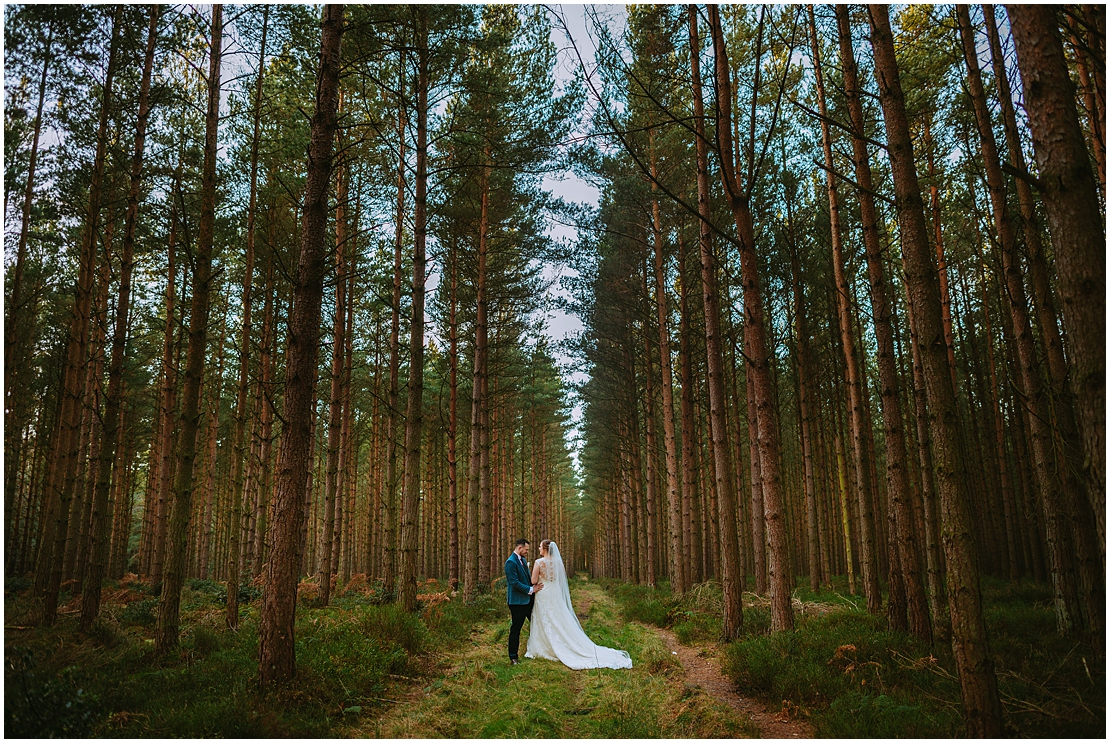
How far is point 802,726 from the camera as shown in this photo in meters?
4.89

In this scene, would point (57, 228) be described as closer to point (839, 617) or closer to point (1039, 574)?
point (839, 617)

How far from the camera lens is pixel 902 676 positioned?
5453mm

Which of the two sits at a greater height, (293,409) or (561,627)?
(293,409)

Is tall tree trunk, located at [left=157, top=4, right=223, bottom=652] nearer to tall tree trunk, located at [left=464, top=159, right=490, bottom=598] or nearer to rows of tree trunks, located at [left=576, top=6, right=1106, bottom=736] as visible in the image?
rows of tree trunks, located at [left=576, top=6, right=1106, bottom=736]

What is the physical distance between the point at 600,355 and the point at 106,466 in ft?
43.9

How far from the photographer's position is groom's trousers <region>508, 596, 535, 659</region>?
807cm

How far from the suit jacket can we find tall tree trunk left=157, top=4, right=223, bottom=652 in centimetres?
417

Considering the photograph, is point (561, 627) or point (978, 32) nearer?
point (978, 32)

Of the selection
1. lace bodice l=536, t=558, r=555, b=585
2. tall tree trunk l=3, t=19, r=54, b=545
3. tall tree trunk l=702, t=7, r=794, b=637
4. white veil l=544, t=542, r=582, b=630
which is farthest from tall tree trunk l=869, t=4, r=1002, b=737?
tall tree trunk l=3, t=19, r=54, b=545

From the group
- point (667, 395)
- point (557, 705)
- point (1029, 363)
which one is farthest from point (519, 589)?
point (667, 395)

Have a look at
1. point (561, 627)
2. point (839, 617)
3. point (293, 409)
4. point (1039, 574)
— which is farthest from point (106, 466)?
point (1039, 574)

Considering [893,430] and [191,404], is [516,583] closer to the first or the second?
[191,404]

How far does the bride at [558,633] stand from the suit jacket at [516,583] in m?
0.23

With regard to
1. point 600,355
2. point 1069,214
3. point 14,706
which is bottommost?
point 14,706
